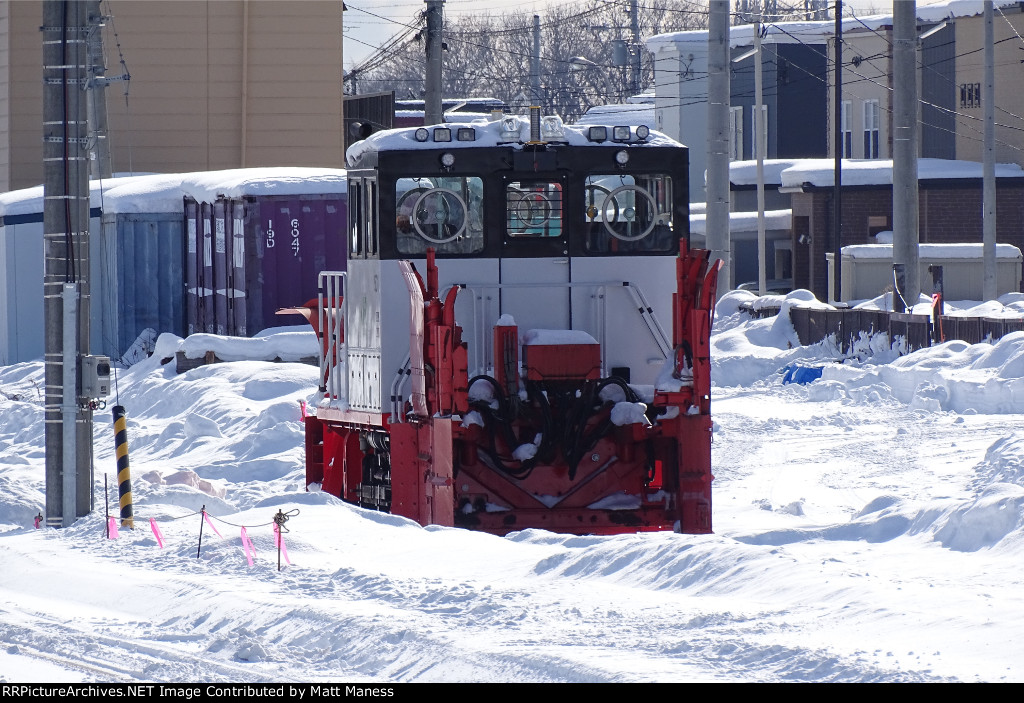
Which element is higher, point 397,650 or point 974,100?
point 974,100

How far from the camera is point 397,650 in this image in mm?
Answer: 7184

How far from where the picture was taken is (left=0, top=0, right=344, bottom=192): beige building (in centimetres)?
3234

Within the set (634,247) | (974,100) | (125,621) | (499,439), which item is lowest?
(125,621)

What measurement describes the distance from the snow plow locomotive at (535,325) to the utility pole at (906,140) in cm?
1150

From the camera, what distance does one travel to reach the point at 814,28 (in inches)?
2115

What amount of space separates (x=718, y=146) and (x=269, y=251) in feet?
21.7

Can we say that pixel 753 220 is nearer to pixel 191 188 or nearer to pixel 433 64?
Result: pixel 433 64

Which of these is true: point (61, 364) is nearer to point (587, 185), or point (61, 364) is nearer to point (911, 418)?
point (587, 185)

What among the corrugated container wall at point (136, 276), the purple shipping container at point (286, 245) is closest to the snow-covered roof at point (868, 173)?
the purple shipping container at point (286, 245)
